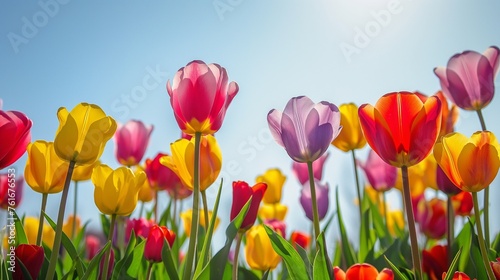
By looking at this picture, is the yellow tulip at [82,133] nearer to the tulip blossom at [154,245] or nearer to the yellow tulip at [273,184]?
the tulip blossom at [154,245]

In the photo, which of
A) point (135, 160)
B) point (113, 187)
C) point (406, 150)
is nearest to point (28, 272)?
point (113, 187)

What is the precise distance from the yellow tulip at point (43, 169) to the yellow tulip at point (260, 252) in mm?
685

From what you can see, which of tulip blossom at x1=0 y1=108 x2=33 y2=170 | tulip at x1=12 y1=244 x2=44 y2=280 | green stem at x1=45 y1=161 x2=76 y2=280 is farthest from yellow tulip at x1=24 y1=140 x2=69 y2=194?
green stem at x1=45 y1=161 x2=76 y2=280

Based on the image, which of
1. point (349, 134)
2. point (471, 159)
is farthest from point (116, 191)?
point (349, 134)

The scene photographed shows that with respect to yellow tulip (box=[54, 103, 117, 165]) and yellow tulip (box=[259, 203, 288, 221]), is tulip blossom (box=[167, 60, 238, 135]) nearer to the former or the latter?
yellow tulip (box=[54, 103, 117, 165])

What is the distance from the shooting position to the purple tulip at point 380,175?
7.09 ft

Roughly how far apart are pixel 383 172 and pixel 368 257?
675 millimetres

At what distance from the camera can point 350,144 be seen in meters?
1.88

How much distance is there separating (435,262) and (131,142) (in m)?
1.44

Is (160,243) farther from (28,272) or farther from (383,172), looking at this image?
(383,172)

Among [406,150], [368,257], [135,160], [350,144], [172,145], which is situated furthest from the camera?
[135,160]

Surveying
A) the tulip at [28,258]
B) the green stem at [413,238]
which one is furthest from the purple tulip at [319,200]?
the tulip at [28,258]

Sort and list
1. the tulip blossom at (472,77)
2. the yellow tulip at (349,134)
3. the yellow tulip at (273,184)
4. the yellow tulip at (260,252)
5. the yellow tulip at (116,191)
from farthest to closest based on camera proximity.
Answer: the yellow tulip at (273,184) → the yellow tulip at (349,134) → the yellow tulip at (260,252) → the tulip blossom at (472,77) → the yellow tulip at (116,191)

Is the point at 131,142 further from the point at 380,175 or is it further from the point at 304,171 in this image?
the point at 380,175
